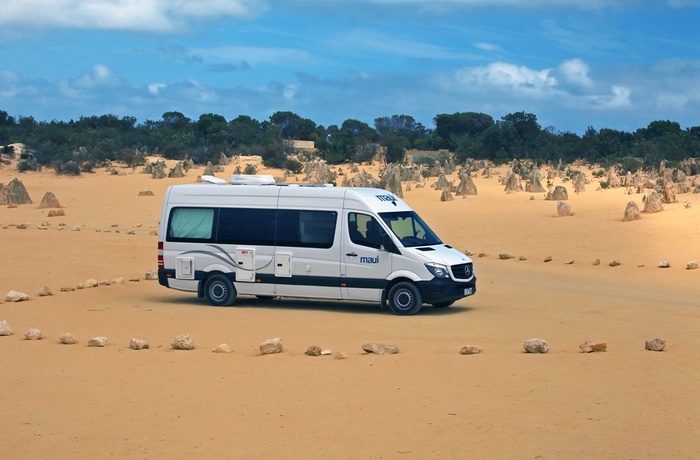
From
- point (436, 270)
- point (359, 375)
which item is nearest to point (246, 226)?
point (436, 270)

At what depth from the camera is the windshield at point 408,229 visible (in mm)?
17953

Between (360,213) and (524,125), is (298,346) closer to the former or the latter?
(360,213)

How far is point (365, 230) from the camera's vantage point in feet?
58.9

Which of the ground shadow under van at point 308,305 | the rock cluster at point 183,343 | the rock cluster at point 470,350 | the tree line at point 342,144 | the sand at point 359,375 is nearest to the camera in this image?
the sand at point 359,375

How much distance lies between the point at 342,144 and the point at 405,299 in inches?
2338

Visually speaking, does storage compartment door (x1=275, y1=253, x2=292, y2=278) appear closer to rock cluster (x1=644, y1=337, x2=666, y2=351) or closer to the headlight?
the headlight

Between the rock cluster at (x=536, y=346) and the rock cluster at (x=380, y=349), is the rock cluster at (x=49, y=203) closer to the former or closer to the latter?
the rock cluster at (x=380, y=349)

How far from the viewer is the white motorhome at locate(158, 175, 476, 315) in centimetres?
1755

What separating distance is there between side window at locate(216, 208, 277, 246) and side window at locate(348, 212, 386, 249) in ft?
4.72

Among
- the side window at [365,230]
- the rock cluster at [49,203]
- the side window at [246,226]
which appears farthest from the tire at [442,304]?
the rock cluster at [49,203]

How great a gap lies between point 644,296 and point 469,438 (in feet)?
39.0

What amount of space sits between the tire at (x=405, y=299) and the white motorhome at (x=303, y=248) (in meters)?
0.02

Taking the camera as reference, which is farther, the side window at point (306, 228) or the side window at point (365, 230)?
the side window at point (306, 228)

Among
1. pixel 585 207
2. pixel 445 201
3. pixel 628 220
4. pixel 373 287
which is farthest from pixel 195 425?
pixel 445 201
